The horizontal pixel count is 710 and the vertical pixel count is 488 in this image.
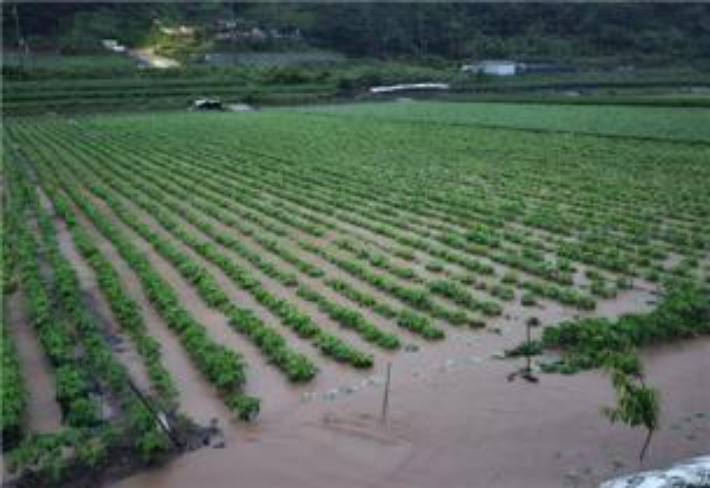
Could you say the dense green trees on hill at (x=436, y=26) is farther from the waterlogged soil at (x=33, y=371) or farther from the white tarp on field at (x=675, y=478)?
the white tarp on field at (x=675, y=478)

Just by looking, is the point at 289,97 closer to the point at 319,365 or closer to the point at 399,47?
the point at 399,47

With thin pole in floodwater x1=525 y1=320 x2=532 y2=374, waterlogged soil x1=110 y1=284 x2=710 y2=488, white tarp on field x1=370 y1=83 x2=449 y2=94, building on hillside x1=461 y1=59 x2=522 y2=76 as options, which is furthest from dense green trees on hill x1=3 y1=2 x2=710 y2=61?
waterlogged soil x1=110 y1=284 x2=710 y2=488

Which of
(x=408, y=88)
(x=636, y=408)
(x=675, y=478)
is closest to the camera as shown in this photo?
(x=675, y=478)

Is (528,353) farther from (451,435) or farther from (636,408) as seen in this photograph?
(636,408)

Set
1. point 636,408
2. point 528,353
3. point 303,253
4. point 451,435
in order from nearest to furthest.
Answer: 1. point 636,408
2. point 451,435
3. point 528,353
4. point 303,253

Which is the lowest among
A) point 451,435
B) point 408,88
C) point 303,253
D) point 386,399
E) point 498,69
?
point 451,435

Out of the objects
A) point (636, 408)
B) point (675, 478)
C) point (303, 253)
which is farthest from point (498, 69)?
point (675, 478)

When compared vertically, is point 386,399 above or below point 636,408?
below
